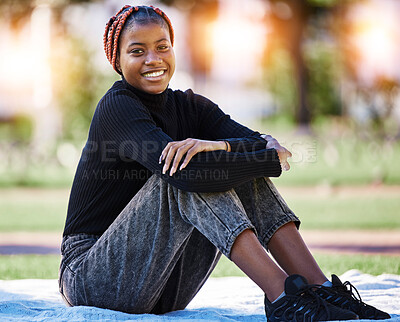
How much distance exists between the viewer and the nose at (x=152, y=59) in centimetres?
286

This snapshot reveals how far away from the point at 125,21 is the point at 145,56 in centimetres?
18

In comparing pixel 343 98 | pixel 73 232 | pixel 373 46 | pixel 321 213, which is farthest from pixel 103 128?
pixel 343 98

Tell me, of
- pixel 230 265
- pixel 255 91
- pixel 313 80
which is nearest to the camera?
pixel 230 265

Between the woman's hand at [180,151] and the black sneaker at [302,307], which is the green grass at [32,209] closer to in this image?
the woman's hand at [180,151]

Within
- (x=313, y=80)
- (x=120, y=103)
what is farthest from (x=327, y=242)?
(x=313, y=80)

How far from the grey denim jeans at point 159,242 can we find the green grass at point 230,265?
182 cm

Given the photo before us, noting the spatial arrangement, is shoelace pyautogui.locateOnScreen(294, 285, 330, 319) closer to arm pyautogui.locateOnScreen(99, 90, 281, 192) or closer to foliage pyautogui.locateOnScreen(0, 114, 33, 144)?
arm pyautogui.locateOnScreen(99, 90, 281, 192)

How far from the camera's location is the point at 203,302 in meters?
3.27

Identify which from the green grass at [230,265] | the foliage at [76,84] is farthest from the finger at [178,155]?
the foliage at [76,84]

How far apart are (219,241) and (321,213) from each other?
20.9ft

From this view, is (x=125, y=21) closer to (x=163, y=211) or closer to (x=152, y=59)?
(x=152, y=59)

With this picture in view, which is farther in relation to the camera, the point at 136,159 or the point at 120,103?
the point at 120,103

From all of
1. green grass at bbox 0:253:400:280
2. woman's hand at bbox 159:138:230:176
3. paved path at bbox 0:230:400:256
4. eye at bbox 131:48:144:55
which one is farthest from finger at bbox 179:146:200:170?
paved path at bbox 0:230:400:256

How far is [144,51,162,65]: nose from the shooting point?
2863 mm
